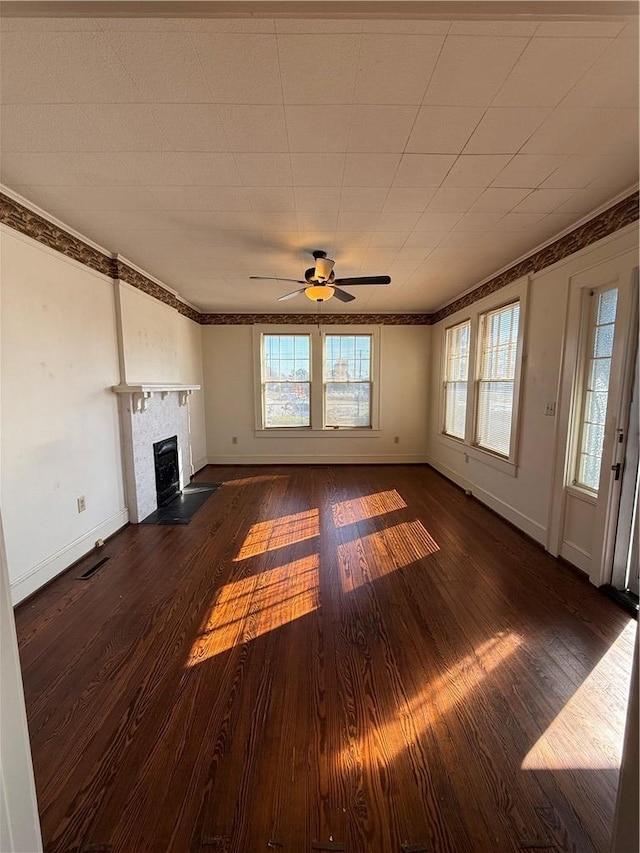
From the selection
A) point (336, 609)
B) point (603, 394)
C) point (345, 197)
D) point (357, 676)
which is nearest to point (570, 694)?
point (357, 676)

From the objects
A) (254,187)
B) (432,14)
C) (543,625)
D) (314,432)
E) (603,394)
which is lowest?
(543,625)

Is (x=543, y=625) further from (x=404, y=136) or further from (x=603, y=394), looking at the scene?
(x=404, y=136)

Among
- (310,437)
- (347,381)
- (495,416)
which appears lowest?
(310,437)

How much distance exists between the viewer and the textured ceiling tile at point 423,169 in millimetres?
1852

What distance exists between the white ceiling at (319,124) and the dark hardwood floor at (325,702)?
7.21ft

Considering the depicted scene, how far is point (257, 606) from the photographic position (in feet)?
7.41

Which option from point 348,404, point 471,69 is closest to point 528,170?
point 471,69

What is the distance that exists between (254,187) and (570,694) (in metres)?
3.22

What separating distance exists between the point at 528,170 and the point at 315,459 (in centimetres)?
486

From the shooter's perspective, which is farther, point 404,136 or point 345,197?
point 345,197

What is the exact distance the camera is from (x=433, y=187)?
212 cm

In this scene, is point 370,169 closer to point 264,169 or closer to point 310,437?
point 264,169

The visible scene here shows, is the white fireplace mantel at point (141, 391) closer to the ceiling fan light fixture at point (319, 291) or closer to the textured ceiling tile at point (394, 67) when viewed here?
the ceiling fan light fixture at point (319, 291)

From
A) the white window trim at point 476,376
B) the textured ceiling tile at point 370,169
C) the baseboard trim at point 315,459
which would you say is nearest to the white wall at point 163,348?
the baseboard trim at point 315,459
